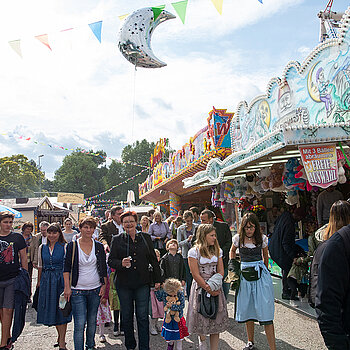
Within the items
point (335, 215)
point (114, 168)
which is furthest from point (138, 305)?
point (114, 168)

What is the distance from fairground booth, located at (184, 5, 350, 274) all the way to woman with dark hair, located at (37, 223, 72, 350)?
3.21m

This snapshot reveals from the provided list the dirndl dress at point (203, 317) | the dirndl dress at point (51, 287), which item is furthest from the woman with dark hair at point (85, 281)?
the dirndl dress at point (203, 317)

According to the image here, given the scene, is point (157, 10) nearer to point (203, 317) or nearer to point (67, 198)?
point (203, 317)

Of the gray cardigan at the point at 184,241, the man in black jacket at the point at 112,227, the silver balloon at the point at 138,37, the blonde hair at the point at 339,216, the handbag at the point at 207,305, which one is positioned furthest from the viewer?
the gray cardigan at the point at 184,241

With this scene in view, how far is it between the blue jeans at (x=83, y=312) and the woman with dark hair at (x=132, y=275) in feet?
1.03

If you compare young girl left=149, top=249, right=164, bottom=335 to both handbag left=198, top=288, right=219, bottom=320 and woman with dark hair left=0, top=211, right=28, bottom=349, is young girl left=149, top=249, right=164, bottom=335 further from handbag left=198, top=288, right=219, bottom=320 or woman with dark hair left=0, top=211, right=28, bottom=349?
woman with dark hair left=0, top=211, right=28, bottom=349

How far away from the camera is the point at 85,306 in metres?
4.02

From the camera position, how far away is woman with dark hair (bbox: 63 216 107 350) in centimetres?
394

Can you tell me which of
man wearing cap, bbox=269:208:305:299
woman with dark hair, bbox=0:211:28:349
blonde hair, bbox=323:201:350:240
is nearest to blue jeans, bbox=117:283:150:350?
woman with dark hair, bbox=0:211:28:349

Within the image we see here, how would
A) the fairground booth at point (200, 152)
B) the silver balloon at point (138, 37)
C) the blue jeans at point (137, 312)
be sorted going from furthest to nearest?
1. the fairground booth at point (200, 152)
2. the silver balloon at point (138, 37)
3. the blue jeans at point (137, 312)

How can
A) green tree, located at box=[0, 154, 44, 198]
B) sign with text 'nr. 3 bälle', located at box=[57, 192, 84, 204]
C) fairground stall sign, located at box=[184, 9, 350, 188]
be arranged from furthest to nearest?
1. green tree, located at box=[0, 154, 44, 198]
2. sign with text 'nr. 3 bälle', located at box=[57, 192, 84, 204]
3. fairground stall sign, located at box=[184, 9, 350, 188]

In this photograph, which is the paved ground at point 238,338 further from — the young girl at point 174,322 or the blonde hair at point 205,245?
the blonde hair at point 205,245

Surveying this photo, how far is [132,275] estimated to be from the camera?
13.1 feet

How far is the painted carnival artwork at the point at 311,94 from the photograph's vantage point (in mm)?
5375
